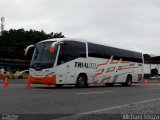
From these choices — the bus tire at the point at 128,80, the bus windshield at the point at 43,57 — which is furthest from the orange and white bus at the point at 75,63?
the bus tire at the point at 128,80

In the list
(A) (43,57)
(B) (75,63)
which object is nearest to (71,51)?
(B) (75,63)

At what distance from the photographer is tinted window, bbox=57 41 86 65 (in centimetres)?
2467

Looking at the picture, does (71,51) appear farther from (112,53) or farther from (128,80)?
(128,80)

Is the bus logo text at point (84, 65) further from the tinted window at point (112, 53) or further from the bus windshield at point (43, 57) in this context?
the bus windshield at point (43, 57)

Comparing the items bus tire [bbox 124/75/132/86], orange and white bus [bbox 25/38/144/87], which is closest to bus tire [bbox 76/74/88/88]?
orange and white bus [bbox 25/38/144/87]

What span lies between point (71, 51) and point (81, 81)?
2330 mm

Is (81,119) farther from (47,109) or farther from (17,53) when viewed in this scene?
(17,53)

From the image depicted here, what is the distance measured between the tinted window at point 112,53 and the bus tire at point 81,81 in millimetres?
1494

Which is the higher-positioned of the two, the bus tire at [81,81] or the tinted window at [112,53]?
the tinted window at [112,53]

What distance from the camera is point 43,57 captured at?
2480 cm

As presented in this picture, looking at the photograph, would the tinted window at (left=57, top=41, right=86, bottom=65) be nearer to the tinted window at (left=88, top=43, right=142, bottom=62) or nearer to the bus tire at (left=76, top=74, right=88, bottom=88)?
the tinted window at (left=88, top=43, right=142, bottom=62)

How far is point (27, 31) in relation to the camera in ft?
259

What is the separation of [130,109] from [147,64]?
73.3 metres

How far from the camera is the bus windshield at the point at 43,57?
2447 cm
